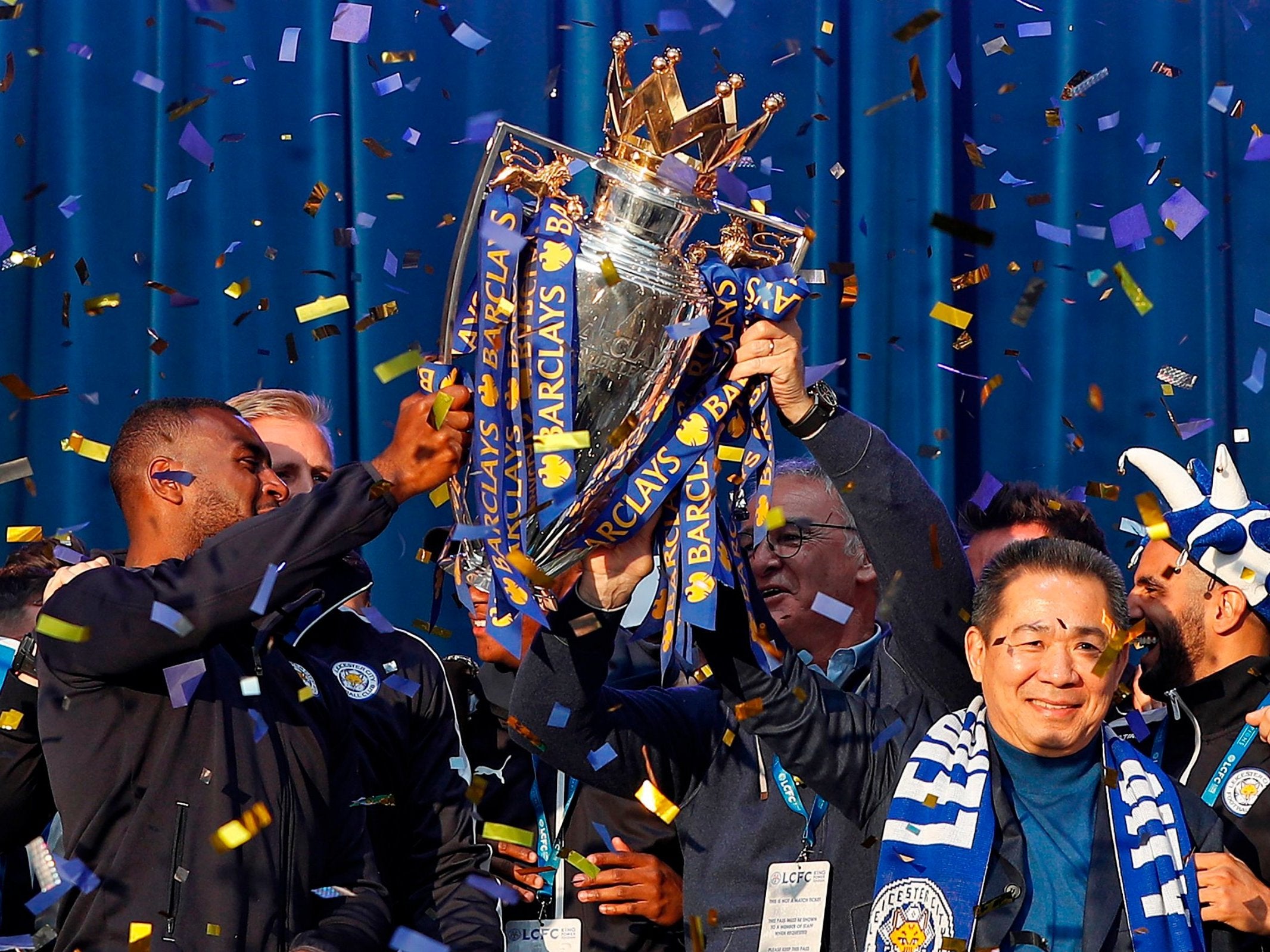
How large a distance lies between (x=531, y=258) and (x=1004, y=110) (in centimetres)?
272

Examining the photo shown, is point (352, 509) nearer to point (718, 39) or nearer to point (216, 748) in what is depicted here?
point (216, 748)

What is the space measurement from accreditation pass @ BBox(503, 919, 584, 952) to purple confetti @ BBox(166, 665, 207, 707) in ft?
2.61

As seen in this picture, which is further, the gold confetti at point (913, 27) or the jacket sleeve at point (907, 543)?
the gold confetti at point (913, 27)

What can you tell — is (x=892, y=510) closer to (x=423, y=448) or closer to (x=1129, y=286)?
(x=423, y=448)

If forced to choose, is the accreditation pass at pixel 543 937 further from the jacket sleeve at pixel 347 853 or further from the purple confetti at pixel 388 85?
the purple confetti at pixel 388 85

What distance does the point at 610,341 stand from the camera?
182 centimetres

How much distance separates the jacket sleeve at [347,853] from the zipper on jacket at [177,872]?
20 centimetres

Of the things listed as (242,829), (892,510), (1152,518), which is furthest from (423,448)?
(1152,518)

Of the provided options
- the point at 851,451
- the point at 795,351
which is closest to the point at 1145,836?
the point at 851,451

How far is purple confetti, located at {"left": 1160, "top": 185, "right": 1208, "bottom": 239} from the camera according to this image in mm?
4117

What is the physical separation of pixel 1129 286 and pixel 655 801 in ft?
7.43

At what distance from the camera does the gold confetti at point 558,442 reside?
5.95 ft

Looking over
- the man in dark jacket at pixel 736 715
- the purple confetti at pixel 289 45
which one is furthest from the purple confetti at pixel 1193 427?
the purple confetti at pixel 289 45

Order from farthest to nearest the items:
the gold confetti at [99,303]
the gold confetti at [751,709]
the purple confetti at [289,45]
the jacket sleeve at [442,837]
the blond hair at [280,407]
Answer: the purple confetti at [289,45] → the gold confetti at [99,303] → the blond hair at [280,407] → the jacket sleeve at [442,837] → the gold confetti at [751,709]
